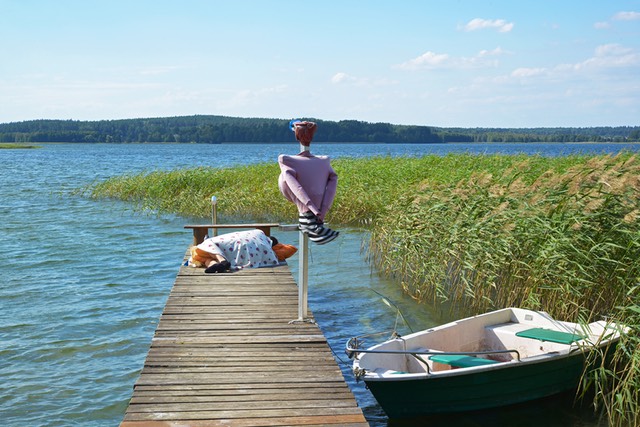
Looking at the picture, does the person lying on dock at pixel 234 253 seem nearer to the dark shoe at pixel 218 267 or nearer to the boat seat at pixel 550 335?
the dark shoe at pixel 218 267

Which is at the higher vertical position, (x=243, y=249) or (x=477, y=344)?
(x=243, y=249)

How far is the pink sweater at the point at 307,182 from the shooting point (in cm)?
627

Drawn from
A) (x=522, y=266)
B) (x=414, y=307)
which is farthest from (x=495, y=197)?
(x=414, y=307)

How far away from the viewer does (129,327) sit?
10.1 meters

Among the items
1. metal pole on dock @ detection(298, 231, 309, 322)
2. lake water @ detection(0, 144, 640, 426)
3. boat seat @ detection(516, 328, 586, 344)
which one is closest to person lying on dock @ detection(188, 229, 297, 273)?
lake water @ detection(0, 144, 640, 426)

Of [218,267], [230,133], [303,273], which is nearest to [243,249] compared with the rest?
[218,267]

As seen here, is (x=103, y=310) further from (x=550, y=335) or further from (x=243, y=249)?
(x=550, y=335)

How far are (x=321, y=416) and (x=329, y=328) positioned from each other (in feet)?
17.1

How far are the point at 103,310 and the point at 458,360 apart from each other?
6.75m

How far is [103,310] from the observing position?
11102 mm

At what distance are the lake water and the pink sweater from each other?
2.34m

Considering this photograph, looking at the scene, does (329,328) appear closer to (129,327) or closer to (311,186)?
(129,327)

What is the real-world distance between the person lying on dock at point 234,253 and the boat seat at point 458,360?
4342 millimetres

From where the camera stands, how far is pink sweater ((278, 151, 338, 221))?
6273 millimetres
